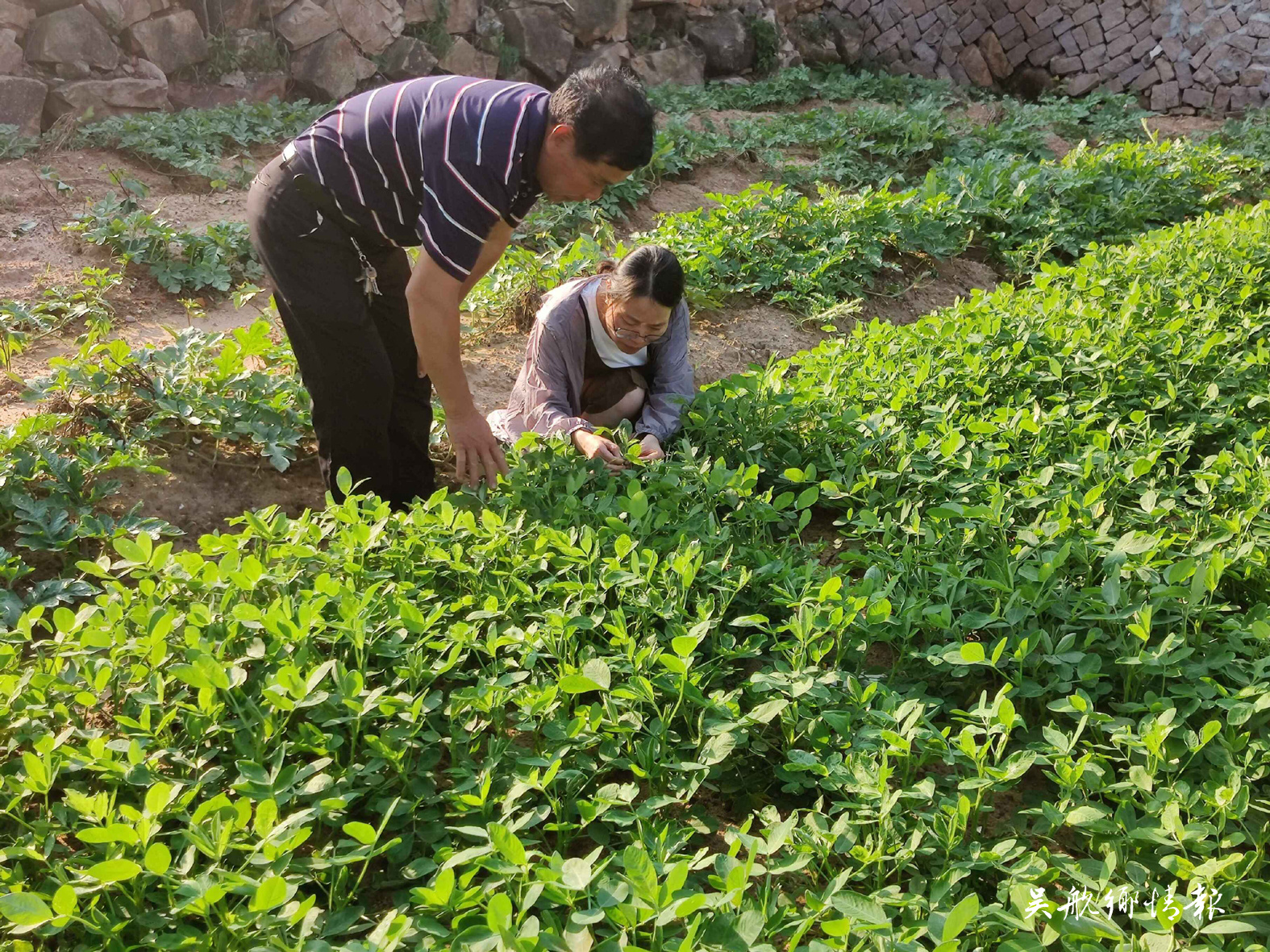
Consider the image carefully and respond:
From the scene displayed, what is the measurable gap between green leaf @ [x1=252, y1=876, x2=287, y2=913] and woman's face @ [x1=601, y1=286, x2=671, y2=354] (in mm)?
2287

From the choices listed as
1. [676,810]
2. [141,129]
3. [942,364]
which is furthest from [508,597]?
[141,129]

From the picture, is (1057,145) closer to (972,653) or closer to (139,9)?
(139,9)

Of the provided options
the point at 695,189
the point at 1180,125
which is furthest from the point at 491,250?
the point at 1180,125

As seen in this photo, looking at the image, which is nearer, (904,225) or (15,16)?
(904,225)

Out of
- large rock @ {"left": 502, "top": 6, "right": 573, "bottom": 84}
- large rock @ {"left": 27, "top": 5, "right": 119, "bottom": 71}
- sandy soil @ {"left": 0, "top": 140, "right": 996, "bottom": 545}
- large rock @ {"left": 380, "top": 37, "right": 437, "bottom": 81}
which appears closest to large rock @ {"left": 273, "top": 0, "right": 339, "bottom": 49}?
large rock @ {"left": 380, "top": 37, "right": 437, "bottom": 81}

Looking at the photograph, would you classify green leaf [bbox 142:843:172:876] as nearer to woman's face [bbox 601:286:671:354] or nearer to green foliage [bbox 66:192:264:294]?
woman's face [bbox 601:286:671:354]

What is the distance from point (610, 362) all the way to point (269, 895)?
2534mm

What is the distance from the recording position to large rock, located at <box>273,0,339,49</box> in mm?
8648

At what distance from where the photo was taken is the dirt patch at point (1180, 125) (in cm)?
1051

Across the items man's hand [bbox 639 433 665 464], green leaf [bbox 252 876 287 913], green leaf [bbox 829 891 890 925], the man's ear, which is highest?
the man's ear

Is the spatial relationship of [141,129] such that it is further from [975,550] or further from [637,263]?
[975,550]

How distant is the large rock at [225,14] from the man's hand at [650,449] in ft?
22.8

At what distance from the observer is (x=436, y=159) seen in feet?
8.54

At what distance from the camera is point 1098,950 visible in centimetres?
160
